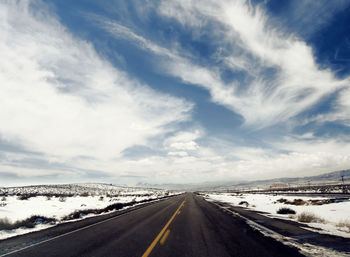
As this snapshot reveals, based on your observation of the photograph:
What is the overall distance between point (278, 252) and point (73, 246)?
6.16 metres

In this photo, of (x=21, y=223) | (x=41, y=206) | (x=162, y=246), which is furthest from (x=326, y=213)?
(x=41, y=206)

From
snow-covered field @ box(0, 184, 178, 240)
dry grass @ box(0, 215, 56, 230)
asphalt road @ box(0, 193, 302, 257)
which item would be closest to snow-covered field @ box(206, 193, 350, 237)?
asphalt road @ box(0, 193, 302, 257)

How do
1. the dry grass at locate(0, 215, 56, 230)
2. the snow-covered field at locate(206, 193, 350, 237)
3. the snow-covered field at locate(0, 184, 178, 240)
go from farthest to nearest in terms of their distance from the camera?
the snow-covered field at locate(0, 184, 178, 240), the dry grass at locate(0, 215, 56, 230), the snow-covered field at locate(206, 193, 350, 237)

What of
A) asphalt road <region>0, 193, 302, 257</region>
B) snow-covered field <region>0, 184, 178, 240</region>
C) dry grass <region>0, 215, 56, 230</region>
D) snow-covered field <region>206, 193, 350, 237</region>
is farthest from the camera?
snow-covered field <region>0, 184, 178, 240</region>

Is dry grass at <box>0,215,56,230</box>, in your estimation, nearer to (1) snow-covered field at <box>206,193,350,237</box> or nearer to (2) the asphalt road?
(2) the asphalt road

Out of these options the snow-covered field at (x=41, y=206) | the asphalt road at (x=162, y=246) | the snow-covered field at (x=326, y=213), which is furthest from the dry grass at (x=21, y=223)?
the snow-covered field at (x=326, y=213)

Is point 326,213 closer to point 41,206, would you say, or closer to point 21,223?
Result: point 21,223

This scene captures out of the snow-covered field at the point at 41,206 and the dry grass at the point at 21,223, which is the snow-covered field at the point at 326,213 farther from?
the dry grass at the point at 21,223

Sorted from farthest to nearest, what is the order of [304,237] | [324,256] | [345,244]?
[304,237]
[345,244]
[324,256]

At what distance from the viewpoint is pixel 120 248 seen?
20.4 ft

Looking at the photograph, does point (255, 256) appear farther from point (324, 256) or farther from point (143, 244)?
point (143, 244)

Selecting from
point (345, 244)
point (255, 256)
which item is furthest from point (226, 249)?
point (345, 244)

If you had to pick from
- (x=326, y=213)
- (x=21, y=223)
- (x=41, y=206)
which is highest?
(x=21, y=223)

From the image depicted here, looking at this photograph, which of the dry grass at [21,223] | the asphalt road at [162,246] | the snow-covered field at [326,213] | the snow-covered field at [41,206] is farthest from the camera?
the snow-covered field at [41,206]
